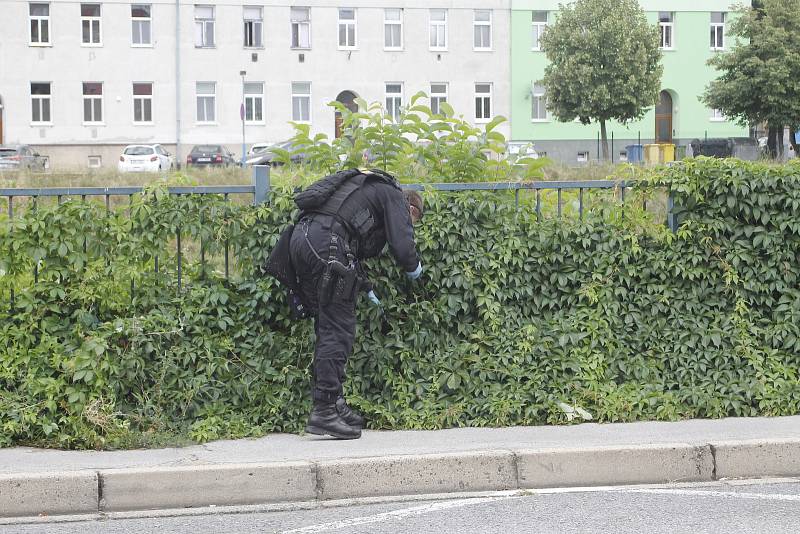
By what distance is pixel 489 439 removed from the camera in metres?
7.12

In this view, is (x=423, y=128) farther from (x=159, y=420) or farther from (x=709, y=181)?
(x=159, y=420)

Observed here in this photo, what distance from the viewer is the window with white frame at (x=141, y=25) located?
5038 cm

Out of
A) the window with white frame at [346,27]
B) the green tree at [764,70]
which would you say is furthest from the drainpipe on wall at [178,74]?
the green tree at [764,70]

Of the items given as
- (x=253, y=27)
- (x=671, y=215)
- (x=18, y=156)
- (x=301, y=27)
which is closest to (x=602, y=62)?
(x=301, y=27)

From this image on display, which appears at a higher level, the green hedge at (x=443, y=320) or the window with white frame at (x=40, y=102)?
the window with white frame at (x=40, y=102)

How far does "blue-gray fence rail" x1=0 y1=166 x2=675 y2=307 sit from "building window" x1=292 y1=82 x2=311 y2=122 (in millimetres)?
44274

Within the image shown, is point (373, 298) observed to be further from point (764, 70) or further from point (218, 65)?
point (218, 65)

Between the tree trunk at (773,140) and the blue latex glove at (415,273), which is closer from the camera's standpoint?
the blue latex glove at (415,273)

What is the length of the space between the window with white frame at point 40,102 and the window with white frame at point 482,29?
19822 mm

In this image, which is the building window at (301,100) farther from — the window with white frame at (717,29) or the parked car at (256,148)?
the window with white frame at (717,29)

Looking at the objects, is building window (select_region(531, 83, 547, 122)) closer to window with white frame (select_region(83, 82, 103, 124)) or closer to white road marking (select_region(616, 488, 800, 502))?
window with white frame (select_region(83, 82, 103, 124))

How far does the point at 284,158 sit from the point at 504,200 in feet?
5.54

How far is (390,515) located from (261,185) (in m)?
2.81

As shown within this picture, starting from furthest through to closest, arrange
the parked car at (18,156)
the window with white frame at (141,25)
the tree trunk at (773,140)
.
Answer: the window with white frame at (141,25) < the tree trunk at (773,140) < the parked car at (18,156)
